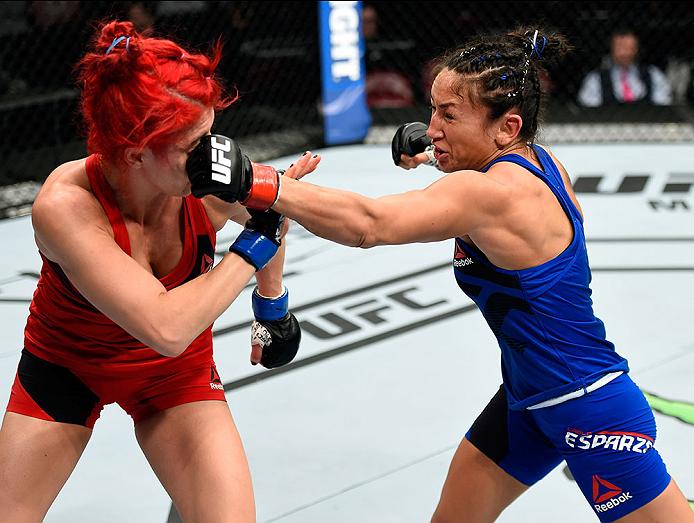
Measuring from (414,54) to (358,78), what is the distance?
2.24ft

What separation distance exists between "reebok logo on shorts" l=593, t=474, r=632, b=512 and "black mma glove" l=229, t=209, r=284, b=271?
0.75 metres

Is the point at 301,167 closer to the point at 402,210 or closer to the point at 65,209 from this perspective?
the point at 402,210

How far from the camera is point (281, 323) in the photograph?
2.38m

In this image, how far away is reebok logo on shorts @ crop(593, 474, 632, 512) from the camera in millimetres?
1879

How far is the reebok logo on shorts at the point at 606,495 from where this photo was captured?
1879mm

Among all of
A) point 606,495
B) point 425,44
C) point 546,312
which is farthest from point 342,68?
point 606,495

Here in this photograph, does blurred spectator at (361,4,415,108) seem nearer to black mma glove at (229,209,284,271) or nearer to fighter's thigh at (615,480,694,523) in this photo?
black mma glove at (229,209,284,271)

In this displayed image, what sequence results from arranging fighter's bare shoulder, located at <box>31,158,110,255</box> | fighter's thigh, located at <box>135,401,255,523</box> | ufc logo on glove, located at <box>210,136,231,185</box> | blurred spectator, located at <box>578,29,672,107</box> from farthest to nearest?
blurred spectator, located at <box>578,29,672,107</box> → fighter's thigh, located at <box>135,401,255,523</box> → fighter's bare shoulder, located at <box>31,158,110,255</box> → ufc logo on glove, located at <box>210,136,231,185</box>

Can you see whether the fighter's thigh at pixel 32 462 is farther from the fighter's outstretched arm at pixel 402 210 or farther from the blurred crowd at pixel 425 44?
the blurred crowd at pixel 425 44

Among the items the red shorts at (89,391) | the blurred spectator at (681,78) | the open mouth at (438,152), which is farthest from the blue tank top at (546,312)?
the blurred spectator at (681,78)

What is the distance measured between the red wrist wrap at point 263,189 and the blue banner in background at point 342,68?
4902 mm

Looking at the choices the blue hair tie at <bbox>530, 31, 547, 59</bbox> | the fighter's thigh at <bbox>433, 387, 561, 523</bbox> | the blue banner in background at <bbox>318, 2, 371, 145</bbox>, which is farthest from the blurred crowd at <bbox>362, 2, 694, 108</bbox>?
the fighter's thigh at <bbox>433, 387, 561, 523</bbox>

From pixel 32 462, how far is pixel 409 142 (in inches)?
41.5

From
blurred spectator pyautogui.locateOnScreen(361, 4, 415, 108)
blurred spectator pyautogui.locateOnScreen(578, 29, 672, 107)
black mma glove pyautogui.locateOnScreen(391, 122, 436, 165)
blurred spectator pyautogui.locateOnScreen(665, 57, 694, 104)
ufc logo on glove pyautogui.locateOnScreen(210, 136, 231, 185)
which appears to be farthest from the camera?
blurred spectator pyautogui.locateOnScreen(361, 4, 415, 108)
